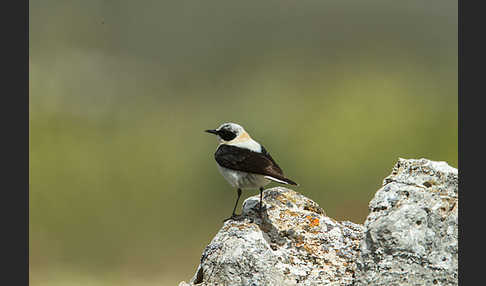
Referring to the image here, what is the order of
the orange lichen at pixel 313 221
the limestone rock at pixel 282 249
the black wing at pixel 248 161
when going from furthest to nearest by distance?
1. the black wing at pixel 248 161
2. the orange lichen at pixel 313 221
3. the limestone rock at pixel 282 249

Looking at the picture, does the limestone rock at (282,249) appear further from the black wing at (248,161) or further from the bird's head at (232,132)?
the bird's head at (232,132)

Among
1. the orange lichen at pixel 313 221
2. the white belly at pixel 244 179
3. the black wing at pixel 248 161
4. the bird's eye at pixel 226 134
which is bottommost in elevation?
the orange lichen at pixel 313 221

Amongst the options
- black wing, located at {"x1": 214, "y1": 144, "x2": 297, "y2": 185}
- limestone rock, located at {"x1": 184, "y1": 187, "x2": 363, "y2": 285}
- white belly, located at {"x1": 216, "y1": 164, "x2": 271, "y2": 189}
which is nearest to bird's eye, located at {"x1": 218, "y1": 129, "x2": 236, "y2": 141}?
black wing, located at {"x1": 214, "y1": 144, "x2": 297, "y2": 185}

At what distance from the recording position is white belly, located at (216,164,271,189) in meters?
8.84

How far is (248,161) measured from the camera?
8.86 m

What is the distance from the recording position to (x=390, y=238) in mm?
6555

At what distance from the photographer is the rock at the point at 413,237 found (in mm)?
6445

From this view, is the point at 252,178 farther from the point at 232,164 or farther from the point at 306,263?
the point at 306,263

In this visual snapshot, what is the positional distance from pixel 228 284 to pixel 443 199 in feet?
9.05

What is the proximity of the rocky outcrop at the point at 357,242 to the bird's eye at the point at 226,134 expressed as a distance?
146 centimetres

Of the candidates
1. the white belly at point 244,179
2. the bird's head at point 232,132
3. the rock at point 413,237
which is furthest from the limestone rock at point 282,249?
the bird's head at point 232,132

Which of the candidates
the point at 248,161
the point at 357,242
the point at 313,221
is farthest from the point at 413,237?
the point at 248,161

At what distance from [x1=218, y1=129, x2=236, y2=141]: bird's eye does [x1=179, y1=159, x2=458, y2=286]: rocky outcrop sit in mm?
1461

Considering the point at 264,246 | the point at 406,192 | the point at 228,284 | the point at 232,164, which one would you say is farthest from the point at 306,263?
the point at 232,164
